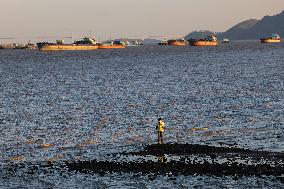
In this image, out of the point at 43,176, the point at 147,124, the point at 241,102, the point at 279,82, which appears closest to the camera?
the point at 43,176

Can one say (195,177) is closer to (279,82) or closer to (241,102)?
(241,102)

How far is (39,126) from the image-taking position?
2643 inches

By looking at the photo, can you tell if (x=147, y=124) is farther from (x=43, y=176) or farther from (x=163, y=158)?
(x=43, y=176)

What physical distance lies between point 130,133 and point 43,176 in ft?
64.3

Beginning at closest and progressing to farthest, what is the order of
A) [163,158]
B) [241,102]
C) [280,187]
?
[280,187]
[163,158]
[241,102]

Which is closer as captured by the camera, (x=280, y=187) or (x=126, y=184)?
(x=280, y=187)

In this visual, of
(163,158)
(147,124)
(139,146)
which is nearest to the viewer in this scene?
(163,158)

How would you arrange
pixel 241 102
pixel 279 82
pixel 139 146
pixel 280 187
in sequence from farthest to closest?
pixel 279 82
pixel 241 102
pixel 139 146
pixel 280 187

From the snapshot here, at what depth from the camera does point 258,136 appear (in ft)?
178

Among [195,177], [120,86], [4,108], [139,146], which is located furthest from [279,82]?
[195,177]

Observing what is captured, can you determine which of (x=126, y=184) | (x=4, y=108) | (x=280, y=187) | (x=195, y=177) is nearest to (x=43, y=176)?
(x=126, y=184)

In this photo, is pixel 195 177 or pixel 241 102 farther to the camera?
pixel 241 102

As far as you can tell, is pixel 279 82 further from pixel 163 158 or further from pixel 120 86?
pixel 163 158

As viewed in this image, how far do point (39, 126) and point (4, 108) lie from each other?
22303 mm
